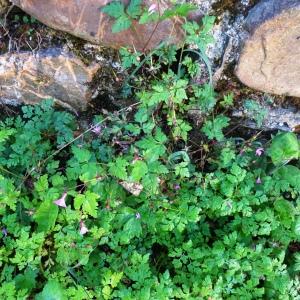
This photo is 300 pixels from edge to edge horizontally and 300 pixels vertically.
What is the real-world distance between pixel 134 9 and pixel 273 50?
759 mm

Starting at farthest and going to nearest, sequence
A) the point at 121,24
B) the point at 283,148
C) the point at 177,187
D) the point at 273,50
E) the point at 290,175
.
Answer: the point at 177,187 < the point at 290,175 < the point at 283,148 < the point at 273,50 < the point at 121,24

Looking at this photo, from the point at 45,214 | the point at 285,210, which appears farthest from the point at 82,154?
the point at 285,210

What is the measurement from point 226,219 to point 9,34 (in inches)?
68.9

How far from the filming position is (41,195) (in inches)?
94.7

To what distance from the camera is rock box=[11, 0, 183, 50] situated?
2211 millimetres

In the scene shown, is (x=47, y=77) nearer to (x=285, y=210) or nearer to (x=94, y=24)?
(x=94, y=24)

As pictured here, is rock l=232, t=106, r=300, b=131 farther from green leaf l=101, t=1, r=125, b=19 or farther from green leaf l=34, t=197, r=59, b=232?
green leaf l=34, t=197, r=59, b=232

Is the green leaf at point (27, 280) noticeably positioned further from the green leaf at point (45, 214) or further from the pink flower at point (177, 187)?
the pink flower at point (177, 187)

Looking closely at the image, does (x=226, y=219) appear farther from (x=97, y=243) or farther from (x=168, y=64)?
(x=168, y=64)

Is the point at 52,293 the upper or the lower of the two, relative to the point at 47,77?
lower

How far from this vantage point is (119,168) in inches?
89.6

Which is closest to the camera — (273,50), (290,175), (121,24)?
(121,24)

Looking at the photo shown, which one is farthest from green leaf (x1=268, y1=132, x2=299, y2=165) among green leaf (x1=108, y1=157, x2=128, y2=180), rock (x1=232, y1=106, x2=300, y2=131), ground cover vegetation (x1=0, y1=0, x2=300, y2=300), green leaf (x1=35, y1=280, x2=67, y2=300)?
green leaf (x1=35, y1=280, x2=67, y2=300)

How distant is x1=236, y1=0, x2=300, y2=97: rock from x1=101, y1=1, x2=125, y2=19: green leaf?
2.17 feet
